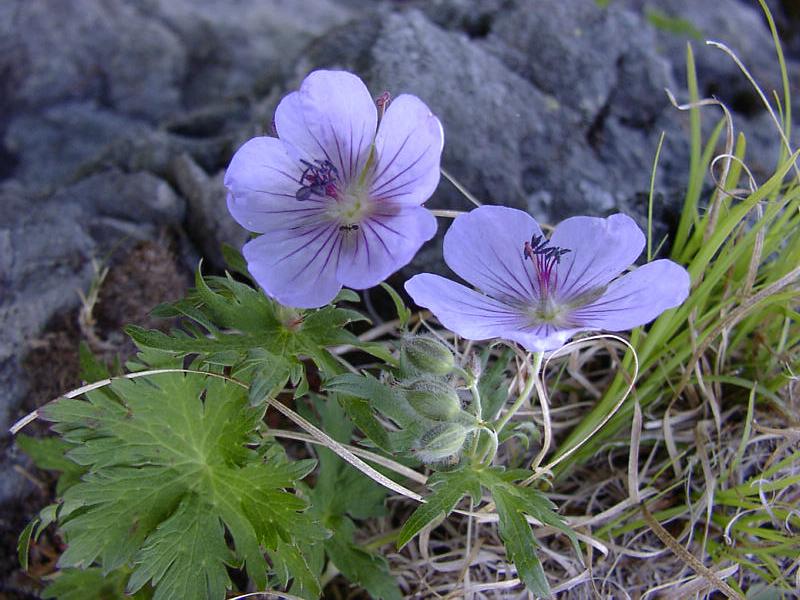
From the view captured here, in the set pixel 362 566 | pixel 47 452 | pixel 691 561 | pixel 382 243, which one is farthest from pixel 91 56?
pixel 691 561

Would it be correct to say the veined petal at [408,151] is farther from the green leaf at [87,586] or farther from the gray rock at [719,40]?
the gray rock at [719,40]

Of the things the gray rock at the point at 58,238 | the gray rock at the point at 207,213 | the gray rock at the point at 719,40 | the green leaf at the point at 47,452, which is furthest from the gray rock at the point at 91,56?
the gray rock at the point at 719,40

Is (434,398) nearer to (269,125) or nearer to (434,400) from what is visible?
(434,400)

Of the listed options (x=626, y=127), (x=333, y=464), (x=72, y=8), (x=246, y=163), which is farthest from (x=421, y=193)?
(x=72, y=8)

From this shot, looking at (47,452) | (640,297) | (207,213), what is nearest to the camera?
(640,297)

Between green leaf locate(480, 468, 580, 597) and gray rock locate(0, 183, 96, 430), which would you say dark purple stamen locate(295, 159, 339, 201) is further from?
gray rock locate(0, 183, 96, 430)

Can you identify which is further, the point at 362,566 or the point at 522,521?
the point at 362,566

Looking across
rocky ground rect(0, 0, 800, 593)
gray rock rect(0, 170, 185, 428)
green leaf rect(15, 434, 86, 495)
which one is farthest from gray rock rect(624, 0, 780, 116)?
green leaf rect(15, 434, 86, 495)
